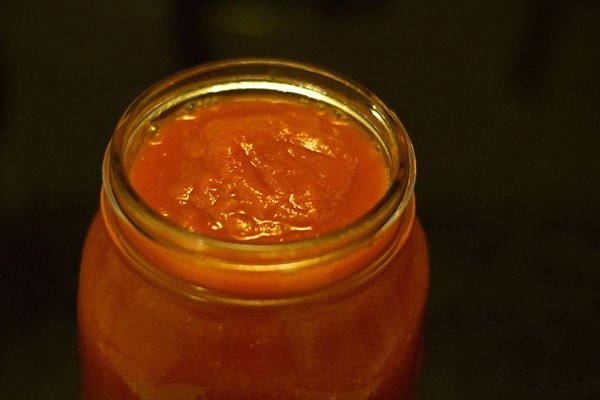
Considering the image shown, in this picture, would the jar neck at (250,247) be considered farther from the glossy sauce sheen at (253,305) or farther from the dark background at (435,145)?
the dark background at (435,145)

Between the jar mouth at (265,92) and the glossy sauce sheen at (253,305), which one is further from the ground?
the jar mouth at (265,92)

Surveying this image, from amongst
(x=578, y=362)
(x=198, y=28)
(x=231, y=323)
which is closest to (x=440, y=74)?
(x=198, y=28)

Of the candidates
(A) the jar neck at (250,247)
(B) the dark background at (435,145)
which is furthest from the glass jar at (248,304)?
(B) the dark background at (435,145)

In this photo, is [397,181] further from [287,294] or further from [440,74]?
[440,74]

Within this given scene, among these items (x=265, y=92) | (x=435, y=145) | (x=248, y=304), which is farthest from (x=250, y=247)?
(x=435, y=145)

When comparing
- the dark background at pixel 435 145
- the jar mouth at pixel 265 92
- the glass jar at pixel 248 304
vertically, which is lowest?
the dark background at pixel 435 145

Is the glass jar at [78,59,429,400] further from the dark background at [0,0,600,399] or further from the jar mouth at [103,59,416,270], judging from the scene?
the dark background at [0,0,600,399]

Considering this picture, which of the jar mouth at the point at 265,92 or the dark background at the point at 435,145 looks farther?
the dark background at the point at 435,145
